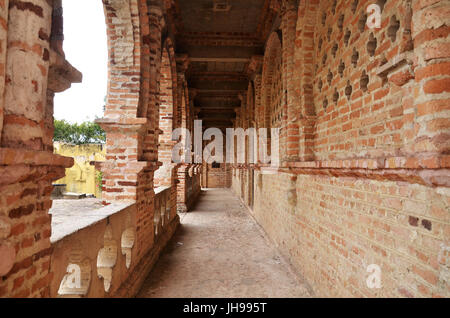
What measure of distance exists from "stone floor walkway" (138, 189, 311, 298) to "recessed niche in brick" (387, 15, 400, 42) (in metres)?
3.30

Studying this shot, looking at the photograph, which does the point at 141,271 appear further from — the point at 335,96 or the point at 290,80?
the point at 290,80

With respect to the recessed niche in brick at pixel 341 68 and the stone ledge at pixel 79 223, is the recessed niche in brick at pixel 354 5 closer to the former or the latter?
the recessed niche in brick at pixel 341 68

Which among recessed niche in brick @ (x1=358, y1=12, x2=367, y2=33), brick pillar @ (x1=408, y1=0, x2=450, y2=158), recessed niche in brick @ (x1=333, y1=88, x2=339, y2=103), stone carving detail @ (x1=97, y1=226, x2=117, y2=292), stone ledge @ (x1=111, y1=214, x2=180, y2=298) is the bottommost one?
stone ledge @ (x1=111, y1=214, x2=180, y2=298)

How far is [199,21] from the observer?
25.5 ft

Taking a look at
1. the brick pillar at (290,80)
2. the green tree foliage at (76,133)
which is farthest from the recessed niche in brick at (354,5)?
the green tree foliage at (76,133)

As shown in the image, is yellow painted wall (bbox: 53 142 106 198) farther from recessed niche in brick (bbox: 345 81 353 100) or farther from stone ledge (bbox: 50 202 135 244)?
recessed niche in brick (bbox: 345 81 353 100)

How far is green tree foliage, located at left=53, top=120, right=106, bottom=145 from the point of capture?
34625 millimetres

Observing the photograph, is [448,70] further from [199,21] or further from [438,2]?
[199,21]

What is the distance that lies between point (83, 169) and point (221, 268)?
79.0ft

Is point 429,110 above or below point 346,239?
above

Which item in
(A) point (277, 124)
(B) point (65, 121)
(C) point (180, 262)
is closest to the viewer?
(C) point (180, 262)

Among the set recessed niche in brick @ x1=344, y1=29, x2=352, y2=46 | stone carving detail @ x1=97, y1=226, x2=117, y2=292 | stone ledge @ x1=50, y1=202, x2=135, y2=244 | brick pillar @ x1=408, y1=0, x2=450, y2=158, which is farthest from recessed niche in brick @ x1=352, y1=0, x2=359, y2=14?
stone carving detail @ x1=97, y1=226, x2=117, y2=292
